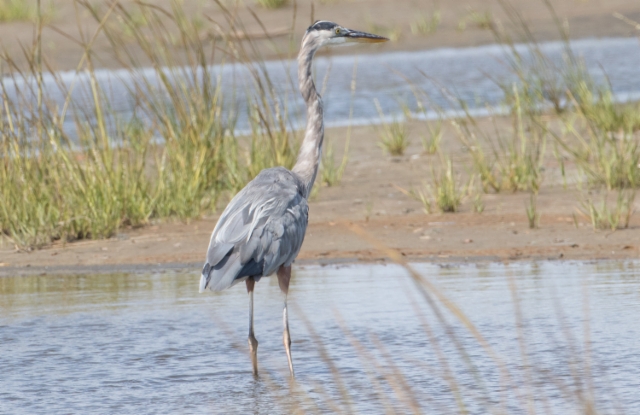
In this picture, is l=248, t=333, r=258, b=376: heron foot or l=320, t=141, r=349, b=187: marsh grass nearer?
l=248, t=333, r=258, b=376: heron foot

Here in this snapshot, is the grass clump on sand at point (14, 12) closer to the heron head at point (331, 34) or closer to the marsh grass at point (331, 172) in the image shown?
the marsh grass at point (331, 172)

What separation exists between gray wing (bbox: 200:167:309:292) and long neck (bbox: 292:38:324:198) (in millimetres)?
475

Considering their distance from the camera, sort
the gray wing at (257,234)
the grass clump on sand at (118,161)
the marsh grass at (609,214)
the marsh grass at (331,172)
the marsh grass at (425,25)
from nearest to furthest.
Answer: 1. the gray wing at (257,234)
2. the marsh grass at (609,214)
3. the grass clump on sand at (118,161)
4. the marsh grass at (331,172)
5. the marsh grass at (425,25)

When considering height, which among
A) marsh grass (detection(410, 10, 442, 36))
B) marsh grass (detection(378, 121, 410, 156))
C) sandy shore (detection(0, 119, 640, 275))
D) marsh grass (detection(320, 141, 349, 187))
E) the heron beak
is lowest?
sandy shore (detection(0, 119, 640, 275))

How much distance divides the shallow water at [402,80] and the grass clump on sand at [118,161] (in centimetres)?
479

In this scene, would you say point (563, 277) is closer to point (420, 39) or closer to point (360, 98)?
point (360, 98)

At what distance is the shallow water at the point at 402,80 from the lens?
15523 millimetres

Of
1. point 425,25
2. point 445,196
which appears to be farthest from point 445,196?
point 425,25

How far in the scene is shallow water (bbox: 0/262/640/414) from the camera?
4.46 meters

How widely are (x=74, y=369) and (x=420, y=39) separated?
1865 cm

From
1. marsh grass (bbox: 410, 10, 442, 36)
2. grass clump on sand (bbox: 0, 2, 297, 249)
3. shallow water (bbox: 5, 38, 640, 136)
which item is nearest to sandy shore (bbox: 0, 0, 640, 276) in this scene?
grass clump on sand (bbox: 0, 2, 297, 249)

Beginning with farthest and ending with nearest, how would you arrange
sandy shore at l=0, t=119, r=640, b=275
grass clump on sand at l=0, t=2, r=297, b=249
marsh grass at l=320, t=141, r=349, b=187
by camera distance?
marsh grass at l=320, t=141, r=349, b=187 → grass clump on sand at l=0, t=2, r=297, b=249 → sandy shore at l=0, t=119, r=640, b=275

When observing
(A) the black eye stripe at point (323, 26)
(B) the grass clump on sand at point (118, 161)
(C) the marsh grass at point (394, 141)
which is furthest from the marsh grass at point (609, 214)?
(C) the marsh grass at point (394, 141)

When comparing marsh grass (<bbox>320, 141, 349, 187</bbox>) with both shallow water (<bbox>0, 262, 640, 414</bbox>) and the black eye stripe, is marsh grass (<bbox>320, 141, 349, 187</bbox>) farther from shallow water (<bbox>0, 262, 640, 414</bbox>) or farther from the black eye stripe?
the black eye stripe
